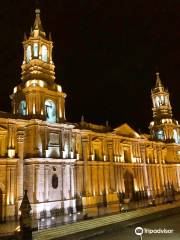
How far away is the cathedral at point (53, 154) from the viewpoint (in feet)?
90.3

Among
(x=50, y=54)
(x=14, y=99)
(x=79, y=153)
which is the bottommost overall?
(x=79, y=153)

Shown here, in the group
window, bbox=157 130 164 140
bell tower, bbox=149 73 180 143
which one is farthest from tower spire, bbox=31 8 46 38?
window, bbox=157 130 164 140

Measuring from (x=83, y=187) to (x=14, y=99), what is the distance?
46.1 ft

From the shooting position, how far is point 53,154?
1186 inches

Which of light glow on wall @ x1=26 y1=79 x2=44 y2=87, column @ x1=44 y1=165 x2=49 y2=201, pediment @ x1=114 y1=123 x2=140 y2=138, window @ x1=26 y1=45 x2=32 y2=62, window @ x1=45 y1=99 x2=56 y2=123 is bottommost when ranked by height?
column @ x1=44 y1=165 x2=49 y2=201

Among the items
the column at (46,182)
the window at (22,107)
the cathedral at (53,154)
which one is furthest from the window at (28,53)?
the column at (46,182)

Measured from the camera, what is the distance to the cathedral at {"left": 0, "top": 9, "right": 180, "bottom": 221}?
27531mm

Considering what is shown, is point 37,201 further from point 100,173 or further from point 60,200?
point 100,173

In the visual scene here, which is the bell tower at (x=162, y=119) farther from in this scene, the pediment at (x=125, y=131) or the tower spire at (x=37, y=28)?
the tower spire at (x=37, y=28)

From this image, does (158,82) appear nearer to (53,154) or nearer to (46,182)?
(53,154)

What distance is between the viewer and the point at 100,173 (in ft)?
121

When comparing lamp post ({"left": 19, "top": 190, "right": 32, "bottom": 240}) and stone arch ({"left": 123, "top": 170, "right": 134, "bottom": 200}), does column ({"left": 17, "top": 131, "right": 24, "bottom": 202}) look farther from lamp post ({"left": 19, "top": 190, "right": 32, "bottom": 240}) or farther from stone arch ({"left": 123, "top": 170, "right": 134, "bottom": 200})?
stone arch ({"left": 123, "top": 170, "right": 134, "bottom": 200})

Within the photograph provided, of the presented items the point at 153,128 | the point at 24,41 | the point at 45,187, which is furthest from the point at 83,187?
the point at 153,128

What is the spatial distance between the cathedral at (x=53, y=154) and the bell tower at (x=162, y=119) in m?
7.79
